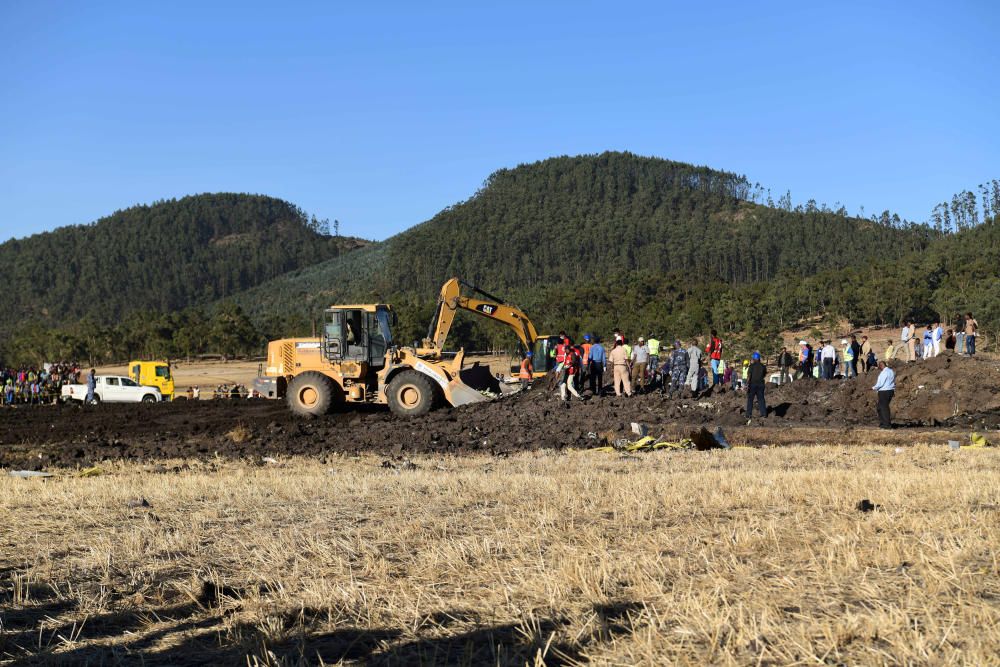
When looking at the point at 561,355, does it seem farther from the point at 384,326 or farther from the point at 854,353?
the point at 854,353

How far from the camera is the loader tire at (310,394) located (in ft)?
75.9

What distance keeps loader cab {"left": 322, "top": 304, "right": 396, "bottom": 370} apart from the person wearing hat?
972cm

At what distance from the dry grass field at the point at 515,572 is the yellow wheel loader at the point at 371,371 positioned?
39.3 ft

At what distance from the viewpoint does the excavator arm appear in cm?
2539

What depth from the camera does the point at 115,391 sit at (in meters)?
37.2

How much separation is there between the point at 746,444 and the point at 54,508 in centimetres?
1145

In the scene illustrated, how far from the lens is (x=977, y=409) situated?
716 inches

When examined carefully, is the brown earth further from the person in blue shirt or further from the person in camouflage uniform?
the person in camouflage uniform

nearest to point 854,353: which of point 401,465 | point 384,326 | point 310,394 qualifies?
point 384,326

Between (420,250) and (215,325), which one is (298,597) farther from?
(420,250)

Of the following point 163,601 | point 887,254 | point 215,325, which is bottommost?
point 163,601

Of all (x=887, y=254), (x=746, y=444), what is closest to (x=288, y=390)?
(x=746, y=444)

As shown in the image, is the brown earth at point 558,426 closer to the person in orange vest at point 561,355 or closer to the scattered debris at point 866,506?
the person in orange vest at point 561,355

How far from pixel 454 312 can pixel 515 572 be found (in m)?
20.4
